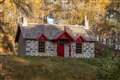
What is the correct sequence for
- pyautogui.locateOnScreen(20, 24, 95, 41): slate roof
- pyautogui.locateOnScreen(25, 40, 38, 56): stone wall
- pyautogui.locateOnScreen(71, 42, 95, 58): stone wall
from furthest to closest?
pyautogui.locateOnScreen(71, 42, 95, 58): stone wall < pyautogui.locateOnScreen(20, 24, 95, 41): slate roof < pyautogui.locateOnScreen(25, 40, 38, 56): stone wall

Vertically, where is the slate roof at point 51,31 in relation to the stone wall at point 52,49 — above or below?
above

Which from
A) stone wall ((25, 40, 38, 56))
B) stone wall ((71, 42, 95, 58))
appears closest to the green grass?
stone wall ((25, 40, 38, 56))

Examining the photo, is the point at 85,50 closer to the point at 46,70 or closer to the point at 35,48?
the point at 35,48

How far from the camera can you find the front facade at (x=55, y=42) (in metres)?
46.5

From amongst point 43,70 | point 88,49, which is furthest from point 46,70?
point 88,49

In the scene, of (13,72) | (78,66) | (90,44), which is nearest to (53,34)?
(90,44)

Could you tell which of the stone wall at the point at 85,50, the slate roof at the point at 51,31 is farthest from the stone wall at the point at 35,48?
the stone wall at the point at 85,50

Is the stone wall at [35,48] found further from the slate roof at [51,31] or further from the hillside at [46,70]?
the hillside at [46,70]

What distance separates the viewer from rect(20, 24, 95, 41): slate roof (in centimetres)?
4684

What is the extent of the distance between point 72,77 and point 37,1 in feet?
105

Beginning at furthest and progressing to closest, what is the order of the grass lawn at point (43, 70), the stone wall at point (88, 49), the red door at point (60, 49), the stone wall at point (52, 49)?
the stone wall at point (88, 49) < the red door at point (60, 49) < the stone wall at point (52, 49) < the grass lawn at point (43, 70)

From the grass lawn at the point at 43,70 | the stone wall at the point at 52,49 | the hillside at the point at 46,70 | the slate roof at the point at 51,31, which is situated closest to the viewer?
the hillside at the point at 46,70

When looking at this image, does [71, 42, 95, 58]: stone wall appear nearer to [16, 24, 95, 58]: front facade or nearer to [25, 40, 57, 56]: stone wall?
[16, 24, 95, 58]: front facade

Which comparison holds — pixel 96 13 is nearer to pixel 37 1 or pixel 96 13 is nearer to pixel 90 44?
pixel 37 1
